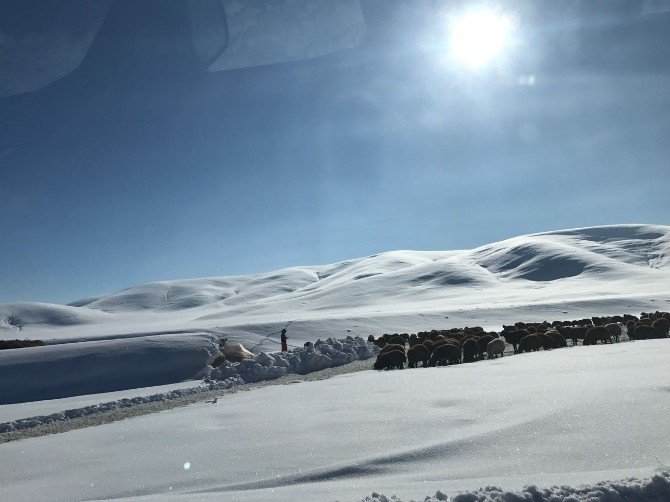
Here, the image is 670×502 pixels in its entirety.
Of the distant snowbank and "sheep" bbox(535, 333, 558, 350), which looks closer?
the distant snowbank

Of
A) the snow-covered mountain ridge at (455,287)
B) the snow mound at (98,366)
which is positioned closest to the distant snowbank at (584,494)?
the snow mound at (98,366)

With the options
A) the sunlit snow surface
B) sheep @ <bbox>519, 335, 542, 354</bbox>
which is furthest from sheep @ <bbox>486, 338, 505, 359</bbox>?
the sunlit snow surface

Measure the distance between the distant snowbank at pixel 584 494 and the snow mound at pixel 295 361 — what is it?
45.2 feet

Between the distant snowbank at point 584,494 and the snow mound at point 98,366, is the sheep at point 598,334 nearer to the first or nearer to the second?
the snow mound at point 98,366

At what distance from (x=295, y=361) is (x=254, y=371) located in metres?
2.28

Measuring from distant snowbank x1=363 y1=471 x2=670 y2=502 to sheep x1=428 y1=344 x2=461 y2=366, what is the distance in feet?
48.2

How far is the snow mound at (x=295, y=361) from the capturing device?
1844cm

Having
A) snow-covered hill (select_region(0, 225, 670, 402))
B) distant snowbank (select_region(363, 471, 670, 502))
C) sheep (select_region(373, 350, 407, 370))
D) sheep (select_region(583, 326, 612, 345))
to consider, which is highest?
snow-covered hill (select_region(0, 225, 670, 402))

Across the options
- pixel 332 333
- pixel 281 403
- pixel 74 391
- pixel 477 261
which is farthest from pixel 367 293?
pixel 281 403

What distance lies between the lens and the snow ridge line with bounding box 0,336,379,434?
45.8 feet

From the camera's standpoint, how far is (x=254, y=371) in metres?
18.3

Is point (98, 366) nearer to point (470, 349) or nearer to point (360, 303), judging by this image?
point (470, 349)

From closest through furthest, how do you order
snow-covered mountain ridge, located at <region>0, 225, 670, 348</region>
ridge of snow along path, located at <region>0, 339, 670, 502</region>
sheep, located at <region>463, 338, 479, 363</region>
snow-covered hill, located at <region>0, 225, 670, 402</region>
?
ridge of snow along path, located at <region>0, 339, 670, 502</region>
sheep, located at <region>463, 338, 479, 363</region>
snow-covered hill, located at <region>0, 225, 670, 402</region>
snow-covered mountain ridge, located at <region>0, 225, 670, 348</region>

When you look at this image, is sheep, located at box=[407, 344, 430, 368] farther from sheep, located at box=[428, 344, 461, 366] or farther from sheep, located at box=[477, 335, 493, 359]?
sheep, located at box=[477, 335, 493, 359]
